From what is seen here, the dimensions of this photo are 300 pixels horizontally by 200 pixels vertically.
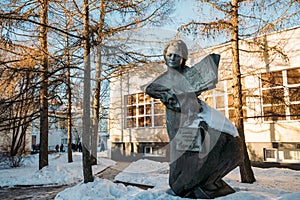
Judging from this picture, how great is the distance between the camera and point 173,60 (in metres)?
3.78

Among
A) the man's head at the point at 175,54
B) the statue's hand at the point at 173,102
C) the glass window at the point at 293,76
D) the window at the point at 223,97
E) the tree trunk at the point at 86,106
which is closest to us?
the statue's hand at the point at 173,102

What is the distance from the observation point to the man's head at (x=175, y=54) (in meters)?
3.76

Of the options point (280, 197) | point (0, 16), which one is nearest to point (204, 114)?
point (280, 197)

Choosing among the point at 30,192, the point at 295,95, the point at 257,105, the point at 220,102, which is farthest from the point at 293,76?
the point at 30,192

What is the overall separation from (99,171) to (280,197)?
24.0ft

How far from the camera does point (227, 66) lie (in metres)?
8.25

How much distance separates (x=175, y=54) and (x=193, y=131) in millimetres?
1148

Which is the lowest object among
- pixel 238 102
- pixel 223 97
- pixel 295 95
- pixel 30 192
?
pixel 30 192

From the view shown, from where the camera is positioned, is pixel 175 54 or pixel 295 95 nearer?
pixel 175 54

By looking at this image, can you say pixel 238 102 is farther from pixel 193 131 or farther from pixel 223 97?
pixel 193 131

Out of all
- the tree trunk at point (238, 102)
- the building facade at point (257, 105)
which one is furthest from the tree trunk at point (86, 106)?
the tree trunk at point (238, 102)

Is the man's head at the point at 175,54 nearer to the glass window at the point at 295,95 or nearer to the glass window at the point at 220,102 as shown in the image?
the glass window at the point at 295,95

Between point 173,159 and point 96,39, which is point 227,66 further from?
point 173,159

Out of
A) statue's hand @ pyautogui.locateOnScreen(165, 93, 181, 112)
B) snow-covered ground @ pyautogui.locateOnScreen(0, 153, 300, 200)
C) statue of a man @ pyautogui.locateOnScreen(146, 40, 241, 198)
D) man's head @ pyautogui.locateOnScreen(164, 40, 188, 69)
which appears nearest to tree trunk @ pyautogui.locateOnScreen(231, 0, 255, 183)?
snow-covered ground @ pyautogui.locateOnScreen(0, 153, 300, 200)
